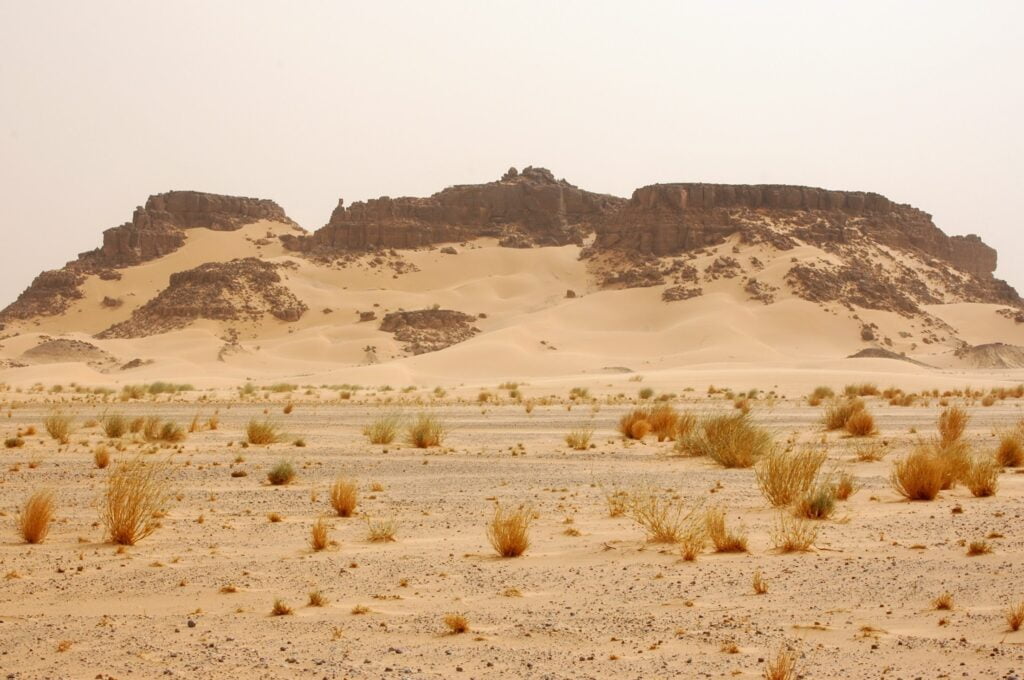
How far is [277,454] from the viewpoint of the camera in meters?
19.5

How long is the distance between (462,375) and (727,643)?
2553 inches

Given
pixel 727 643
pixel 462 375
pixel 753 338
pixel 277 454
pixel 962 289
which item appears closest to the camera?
pixel 727 643

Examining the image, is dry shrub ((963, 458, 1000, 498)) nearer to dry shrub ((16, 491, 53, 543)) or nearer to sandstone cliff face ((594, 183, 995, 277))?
dry shrub ((16, 491, 53, 543))

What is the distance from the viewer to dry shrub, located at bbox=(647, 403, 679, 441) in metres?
22.2

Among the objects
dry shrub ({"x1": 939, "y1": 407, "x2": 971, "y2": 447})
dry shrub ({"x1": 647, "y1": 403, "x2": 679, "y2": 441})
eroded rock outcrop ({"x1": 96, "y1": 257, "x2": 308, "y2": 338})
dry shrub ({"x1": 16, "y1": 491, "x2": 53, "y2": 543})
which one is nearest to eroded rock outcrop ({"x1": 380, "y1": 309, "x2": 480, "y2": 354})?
eroded rock outcrop ({"x1": 96, "y1": 257, "x2": 308, "y2": 338})

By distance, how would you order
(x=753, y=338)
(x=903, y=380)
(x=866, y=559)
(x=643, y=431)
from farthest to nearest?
1. (x=753, y=338)
2. (x=903, y=380)
3. (x=643, y=431)
4. (x=866, y=559)

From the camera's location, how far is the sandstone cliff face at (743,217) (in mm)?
112750

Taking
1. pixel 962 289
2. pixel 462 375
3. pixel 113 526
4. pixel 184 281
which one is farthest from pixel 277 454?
pixel 962 289

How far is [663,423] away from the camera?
2262 cm

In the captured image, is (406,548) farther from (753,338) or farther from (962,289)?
(962,289)

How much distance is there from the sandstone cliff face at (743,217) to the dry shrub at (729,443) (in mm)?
95361

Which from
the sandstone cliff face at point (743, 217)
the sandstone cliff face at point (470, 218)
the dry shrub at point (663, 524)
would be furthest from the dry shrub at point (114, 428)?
the sandstone cliff face at point (470, 218)

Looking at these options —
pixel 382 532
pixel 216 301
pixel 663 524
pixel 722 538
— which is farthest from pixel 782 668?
pixel 216 301

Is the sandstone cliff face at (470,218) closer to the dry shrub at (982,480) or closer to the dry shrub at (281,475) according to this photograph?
the dry shrub at (281,475)
